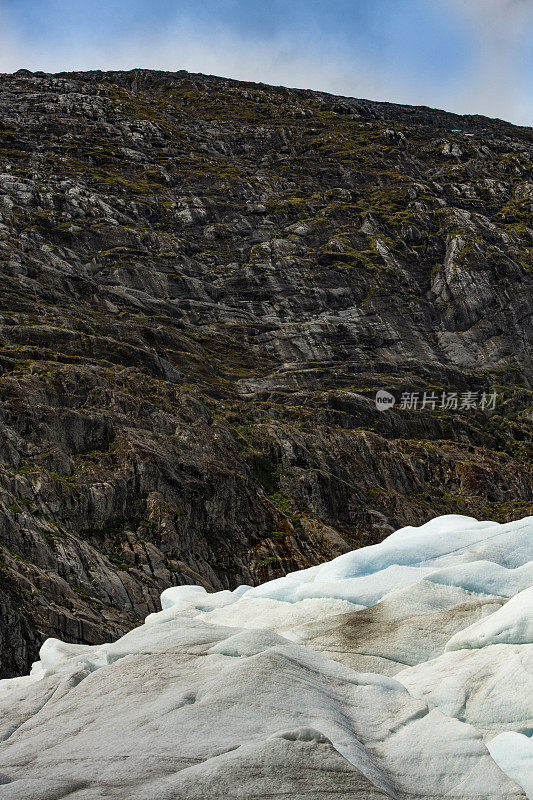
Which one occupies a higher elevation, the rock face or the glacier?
the rock face

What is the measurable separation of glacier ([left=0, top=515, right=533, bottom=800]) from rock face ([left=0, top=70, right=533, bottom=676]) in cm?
1720

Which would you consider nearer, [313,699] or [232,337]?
[313,699]

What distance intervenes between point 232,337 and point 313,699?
84.2m

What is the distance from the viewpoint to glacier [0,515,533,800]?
9.88m

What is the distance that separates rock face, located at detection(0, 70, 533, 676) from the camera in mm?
47594

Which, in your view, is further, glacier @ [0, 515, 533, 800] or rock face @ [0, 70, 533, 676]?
rock face @ [0, 70, 533, 676]

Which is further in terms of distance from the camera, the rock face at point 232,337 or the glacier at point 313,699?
the rock face at point 232,337

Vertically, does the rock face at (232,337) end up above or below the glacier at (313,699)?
above

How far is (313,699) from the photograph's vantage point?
1223 centimetres

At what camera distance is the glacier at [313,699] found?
389 inches

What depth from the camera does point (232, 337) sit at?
3750 inches

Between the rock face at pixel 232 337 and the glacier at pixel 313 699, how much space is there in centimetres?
1720

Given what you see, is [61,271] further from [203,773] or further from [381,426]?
[203,773]

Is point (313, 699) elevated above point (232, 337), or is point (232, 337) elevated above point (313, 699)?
point (232, 337)
